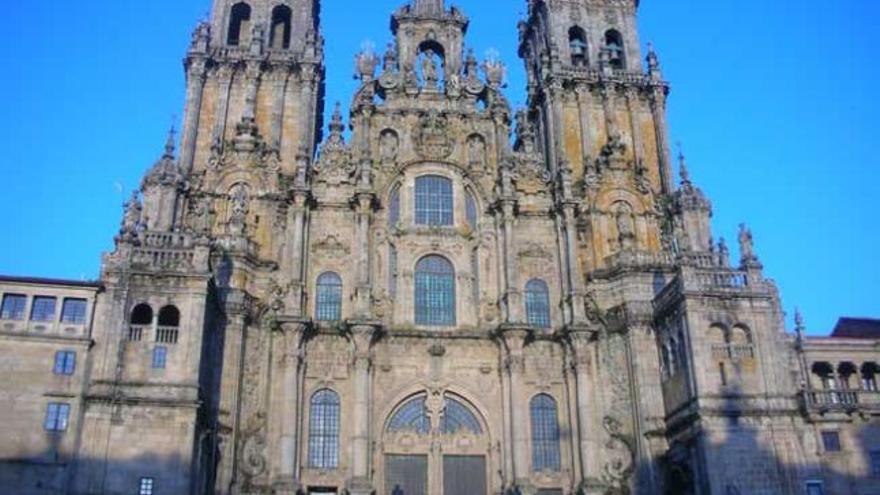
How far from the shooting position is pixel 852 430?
33.3 meters

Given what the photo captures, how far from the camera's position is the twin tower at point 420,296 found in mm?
31500

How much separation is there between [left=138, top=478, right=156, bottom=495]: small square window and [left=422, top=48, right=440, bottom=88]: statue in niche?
23.9 meters

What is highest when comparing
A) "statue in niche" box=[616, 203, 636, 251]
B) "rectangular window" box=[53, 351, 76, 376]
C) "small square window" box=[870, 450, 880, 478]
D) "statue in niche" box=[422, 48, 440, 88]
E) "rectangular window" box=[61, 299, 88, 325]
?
"statue in niche" box=[422, 48, 440, 88]

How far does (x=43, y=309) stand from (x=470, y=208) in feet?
62.8

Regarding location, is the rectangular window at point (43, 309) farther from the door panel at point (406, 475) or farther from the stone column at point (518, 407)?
the stone column at point (518, 407)

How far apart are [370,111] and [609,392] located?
17.4 meters

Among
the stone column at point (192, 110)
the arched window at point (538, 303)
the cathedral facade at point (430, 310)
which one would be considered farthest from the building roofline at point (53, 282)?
the arched window at point (538, 303)

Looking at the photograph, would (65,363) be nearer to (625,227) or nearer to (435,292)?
(435,292)

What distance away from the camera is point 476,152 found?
4234 cm

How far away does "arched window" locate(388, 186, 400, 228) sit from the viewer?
131 ft

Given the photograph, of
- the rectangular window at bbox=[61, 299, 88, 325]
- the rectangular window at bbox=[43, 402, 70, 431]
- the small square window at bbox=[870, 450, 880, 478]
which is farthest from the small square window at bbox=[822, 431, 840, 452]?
the rectangular window at bbox=[61, 299, 88, 325]

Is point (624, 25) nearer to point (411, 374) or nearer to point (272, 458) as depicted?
point (411, 374)

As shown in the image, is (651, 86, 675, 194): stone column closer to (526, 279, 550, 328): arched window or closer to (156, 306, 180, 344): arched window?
(526, 279, 550, 328): arched window

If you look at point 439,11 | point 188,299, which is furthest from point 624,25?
point 188,299
